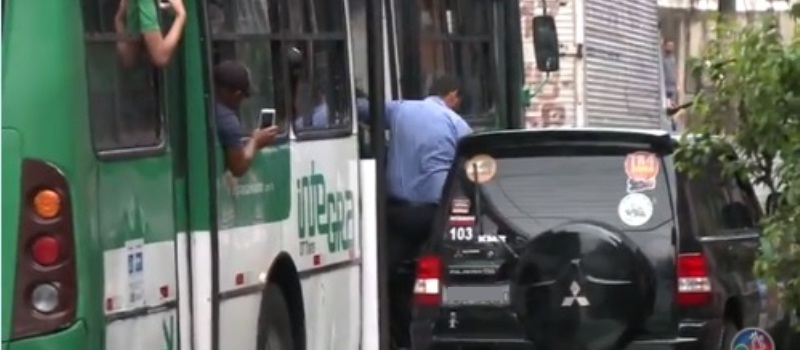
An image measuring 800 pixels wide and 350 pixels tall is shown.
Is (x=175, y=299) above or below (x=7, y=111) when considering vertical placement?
below

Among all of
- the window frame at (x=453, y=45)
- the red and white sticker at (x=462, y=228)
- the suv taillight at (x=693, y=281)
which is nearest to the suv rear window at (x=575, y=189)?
the red and white sticker at (x=462, y=228)

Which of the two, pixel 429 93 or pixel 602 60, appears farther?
pixel 602 60

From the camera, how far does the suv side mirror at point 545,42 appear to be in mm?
18484

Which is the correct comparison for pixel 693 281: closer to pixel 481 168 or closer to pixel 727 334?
pixel 727 334

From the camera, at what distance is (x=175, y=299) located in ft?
31.6

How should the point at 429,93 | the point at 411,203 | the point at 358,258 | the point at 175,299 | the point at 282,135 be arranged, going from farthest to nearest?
1. the point at 429,93
2. the point at 411,203
3. the point at 358,258
4. the point at 282,135
5. the point at 175,299

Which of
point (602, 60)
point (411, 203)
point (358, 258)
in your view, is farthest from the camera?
point (602, 60)

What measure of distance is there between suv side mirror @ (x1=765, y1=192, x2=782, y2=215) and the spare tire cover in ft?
9.72

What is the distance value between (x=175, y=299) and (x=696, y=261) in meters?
3.39

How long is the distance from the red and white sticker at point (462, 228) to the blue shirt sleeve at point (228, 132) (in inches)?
90.0

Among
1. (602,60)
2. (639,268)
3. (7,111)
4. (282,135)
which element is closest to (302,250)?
(282,135)

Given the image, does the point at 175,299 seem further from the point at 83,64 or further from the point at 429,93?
the point at 429,93

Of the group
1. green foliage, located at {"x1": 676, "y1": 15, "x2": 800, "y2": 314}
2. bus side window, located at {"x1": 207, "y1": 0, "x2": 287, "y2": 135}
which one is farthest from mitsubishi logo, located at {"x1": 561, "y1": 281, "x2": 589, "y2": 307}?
green foliage, located at {"x1": 676, "y1": 15, "x2": 800, "y2": 314}

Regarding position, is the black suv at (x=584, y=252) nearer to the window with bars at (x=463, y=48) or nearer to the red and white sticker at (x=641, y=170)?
the red and white sticker at (x=641, y=170)
